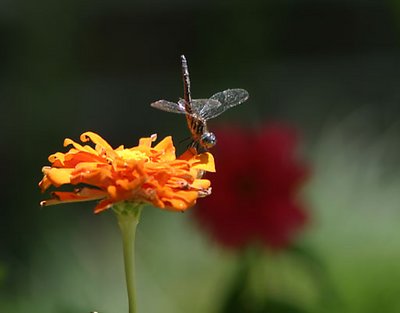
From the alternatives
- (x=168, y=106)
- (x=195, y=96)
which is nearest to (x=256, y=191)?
(x=168, y=106)

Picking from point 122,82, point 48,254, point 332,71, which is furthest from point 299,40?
point 48,254

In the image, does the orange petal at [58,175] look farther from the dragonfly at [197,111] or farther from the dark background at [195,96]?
the dark background at [195,96]

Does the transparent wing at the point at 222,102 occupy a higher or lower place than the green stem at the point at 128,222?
higher

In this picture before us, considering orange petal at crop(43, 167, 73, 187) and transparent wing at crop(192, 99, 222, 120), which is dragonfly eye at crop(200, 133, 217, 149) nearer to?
transparent wing at crop(192, 99, 222, 120)

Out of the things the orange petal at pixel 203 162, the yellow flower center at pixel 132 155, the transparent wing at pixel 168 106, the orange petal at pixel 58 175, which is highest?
the transparent wing at pixel 168 106

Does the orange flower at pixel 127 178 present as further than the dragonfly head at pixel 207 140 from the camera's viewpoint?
No

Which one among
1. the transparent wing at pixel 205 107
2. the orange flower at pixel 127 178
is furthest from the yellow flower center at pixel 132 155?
the transparent wing at pixel 205 107

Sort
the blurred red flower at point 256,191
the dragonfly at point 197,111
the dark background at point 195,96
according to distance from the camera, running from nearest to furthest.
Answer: the dragonfly at point 197,111, the blurred red flower at point 256,191, the dark background at point 195,96
